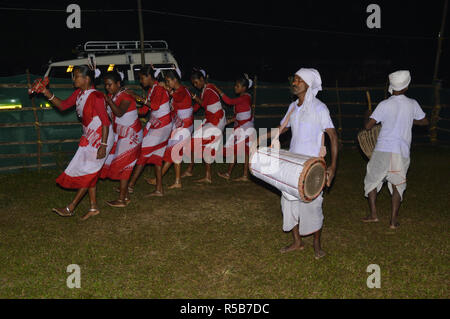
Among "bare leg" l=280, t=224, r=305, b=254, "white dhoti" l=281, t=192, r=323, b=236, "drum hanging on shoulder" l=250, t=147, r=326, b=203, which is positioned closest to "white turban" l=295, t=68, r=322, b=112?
"drum hanging on shoulder" l=250, t=147, r=326, b=203

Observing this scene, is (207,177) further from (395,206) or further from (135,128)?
(395,206)

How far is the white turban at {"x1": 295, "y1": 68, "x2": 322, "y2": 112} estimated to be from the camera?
3.94 meters

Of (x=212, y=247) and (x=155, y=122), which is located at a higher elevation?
(x=155, y=122)

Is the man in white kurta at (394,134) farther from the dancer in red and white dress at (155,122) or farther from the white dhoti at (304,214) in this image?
the dancer in red and white dress at (155,122)

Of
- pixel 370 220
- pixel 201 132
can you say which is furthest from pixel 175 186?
pixel 370 220

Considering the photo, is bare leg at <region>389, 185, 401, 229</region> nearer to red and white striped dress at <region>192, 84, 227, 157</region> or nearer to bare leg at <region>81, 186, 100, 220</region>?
red and white striped dress at <region>192, 84, 227, 157</region>

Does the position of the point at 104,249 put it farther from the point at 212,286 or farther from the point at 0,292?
the point at 212,286

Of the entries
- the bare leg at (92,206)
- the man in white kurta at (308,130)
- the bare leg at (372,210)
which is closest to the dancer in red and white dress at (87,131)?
the bare leg at (92,206)

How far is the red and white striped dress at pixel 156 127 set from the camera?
6.15 metres

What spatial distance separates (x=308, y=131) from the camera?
A: 4016 millimetres

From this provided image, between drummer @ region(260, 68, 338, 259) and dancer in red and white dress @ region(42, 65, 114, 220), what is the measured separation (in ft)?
7.63

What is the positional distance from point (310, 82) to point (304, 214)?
1347mm

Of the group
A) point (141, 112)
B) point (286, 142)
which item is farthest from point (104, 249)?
point (286, 142)
